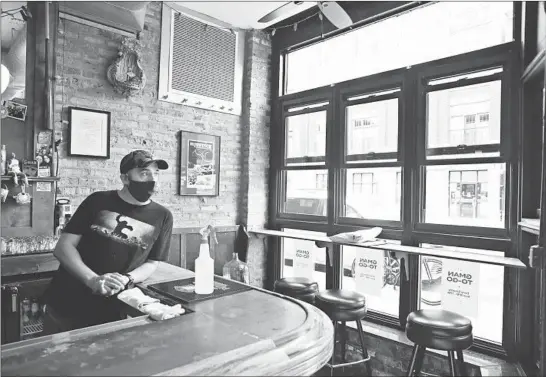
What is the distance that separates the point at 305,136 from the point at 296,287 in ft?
6.59

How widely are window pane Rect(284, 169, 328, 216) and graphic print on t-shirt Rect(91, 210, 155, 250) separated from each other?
8.35ft

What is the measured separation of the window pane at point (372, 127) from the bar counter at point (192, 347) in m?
2.53

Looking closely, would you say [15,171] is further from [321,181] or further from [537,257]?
[537,257]

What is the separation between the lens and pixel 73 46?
3.67 meters

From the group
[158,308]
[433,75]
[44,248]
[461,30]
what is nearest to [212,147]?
[44,248]

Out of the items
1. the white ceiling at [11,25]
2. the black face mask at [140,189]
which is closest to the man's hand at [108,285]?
the black face mask at [140,189]

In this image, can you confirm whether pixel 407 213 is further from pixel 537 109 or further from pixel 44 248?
pixel 44 248

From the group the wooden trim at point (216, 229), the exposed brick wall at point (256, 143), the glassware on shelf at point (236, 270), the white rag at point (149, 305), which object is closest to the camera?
the white rag at point (149, 305)

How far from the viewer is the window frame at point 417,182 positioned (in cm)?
A: 303

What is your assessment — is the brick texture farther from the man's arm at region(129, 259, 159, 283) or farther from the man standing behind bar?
the man's arm at region(129, 259, 159, 283)

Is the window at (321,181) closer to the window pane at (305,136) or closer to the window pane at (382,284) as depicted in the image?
the window pane at (305,136)

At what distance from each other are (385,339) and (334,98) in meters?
2.50

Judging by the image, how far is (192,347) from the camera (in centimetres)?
135

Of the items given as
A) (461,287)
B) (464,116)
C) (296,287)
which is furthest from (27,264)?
(464,116)
